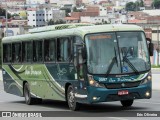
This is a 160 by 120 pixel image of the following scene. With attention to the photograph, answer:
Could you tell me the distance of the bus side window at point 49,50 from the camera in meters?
22.2

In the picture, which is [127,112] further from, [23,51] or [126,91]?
[23,51]

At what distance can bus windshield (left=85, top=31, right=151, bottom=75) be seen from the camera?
770 inches

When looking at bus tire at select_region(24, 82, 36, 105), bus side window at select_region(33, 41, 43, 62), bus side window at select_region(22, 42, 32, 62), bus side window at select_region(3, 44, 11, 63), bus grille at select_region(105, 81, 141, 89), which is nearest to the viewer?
bus grille at select_region(105, 81, 141, 89)

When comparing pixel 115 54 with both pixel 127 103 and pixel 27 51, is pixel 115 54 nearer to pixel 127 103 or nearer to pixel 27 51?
pixel 127 103

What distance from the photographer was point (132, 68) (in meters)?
19.7

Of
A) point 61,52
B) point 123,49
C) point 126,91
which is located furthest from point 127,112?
point 61,52

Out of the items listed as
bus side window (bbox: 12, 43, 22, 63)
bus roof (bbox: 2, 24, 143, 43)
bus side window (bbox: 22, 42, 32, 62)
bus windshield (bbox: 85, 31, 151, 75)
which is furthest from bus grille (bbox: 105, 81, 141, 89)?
bus side window (bbox: 12, 43, 22, 63)

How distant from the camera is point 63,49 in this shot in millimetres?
21328

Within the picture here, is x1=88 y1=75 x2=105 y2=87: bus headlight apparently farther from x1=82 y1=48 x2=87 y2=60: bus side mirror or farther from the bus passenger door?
x1=82 y1=48 x2=87 y2=60: bus side mirror

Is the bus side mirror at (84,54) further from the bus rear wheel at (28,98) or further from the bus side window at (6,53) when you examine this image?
the bus side window at (6,53)

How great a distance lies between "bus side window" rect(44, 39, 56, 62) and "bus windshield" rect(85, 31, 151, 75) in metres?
2.62

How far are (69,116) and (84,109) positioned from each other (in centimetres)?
247

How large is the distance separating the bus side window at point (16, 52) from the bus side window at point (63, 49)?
14.6 ft

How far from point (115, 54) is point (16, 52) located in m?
7.43
